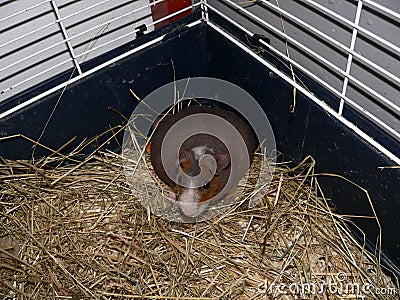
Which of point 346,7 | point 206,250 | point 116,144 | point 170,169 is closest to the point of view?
point 346,7

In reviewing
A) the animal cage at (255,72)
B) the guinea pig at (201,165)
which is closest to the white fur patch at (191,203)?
the guinea pig at (201,165)

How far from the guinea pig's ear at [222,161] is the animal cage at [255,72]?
23 cm

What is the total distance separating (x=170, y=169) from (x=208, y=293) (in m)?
0.40

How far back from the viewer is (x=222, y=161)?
57.9 inches

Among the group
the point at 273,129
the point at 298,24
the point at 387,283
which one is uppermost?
the point at 298,24

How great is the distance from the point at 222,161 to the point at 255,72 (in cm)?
33

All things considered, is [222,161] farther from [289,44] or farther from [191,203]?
[289,44]

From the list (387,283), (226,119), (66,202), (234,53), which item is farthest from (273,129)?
(66,202)

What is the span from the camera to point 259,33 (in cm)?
159

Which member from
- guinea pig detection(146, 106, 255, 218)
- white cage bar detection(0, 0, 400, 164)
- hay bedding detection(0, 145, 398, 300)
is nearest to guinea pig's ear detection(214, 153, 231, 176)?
guinea pig detection(146, 106, 255, 218)

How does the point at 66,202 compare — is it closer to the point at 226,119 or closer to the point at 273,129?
the point at 226,119

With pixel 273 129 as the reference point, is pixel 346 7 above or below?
above

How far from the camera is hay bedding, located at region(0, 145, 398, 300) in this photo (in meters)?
1.28

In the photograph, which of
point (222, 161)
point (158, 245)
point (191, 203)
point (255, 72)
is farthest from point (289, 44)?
point (158, 245)
